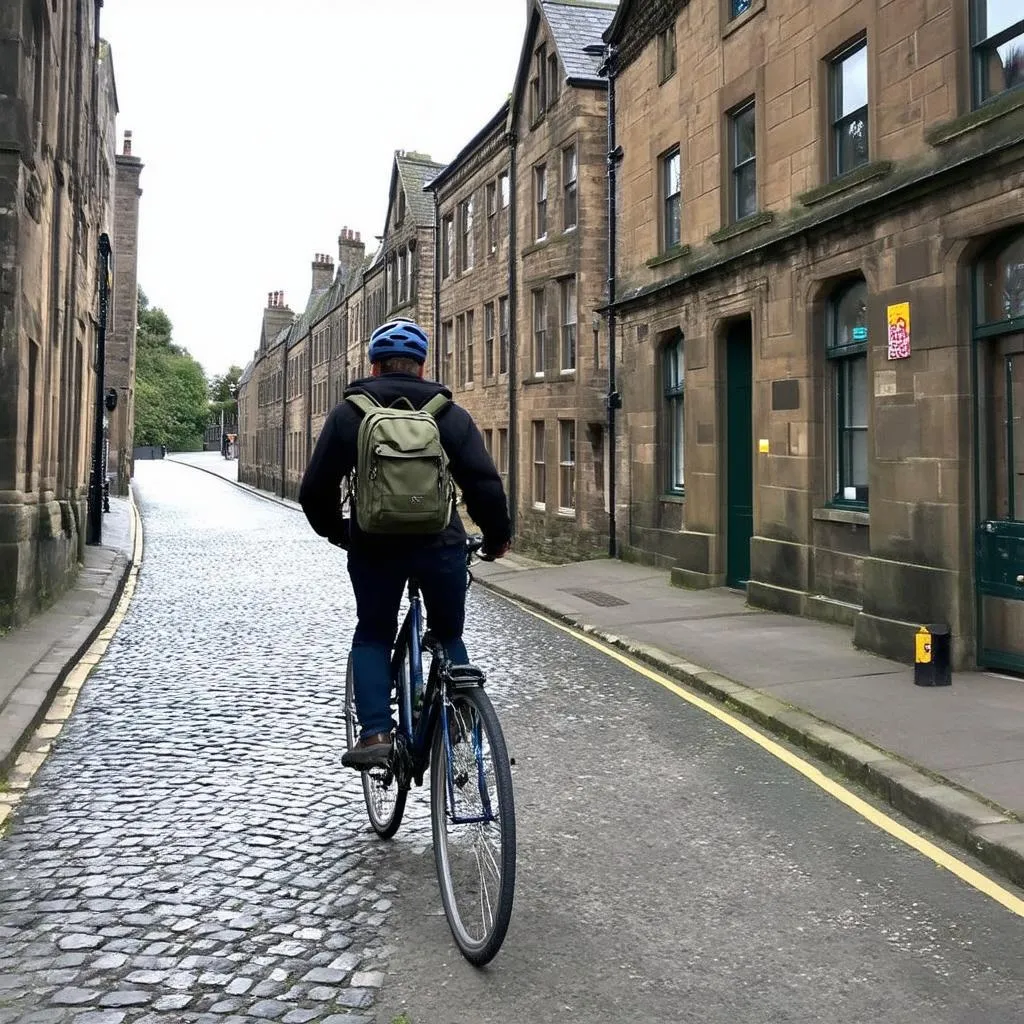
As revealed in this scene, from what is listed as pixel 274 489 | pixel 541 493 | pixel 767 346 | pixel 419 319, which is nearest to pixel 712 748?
pixel 767 346

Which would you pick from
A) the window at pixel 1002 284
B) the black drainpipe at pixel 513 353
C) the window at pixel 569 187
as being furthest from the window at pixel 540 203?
the window at pixel 1002 284

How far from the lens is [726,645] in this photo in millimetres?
10500

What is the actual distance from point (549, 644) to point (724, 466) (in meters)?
5.07

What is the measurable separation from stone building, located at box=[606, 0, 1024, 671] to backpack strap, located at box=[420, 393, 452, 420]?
6.30 m

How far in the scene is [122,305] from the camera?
45.4m

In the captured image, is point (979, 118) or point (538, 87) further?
point (538, 87)

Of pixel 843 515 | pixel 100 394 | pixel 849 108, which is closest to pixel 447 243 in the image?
pixel 100 394

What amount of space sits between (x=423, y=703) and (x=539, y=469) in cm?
2025

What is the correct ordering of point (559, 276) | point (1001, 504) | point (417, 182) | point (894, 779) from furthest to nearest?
point (417, 182) < point (559, 276) < point (1001, 504) < point (894, 779)

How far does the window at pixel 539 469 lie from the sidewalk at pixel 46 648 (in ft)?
31.6

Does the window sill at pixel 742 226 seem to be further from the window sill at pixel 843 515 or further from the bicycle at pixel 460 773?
the bicycle at pixel 460 773

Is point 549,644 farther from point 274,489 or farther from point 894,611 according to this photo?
point 274,489

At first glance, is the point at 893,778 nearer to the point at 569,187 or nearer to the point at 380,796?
the point at 380,796

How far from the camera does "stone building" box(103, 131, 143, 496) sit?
44.1 m
